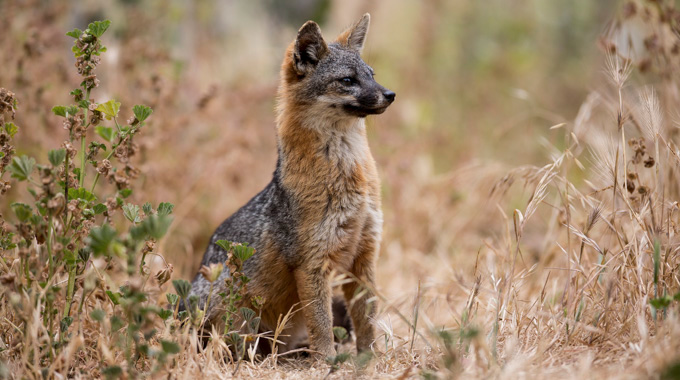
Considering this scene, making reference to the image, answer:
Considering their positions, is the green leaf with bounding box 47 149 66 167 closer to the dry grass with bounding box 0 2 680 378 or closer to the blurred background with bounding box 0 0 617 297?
the dry grass with bounding box 0 2 680 378

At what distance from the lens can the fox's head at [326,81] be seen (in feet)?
13.6

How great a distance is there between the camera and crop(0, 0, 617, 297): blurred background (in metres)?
6.08

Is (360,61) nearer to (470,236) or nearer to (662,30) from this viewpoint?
(662,30)

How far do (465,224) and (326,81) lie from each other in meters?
3.71

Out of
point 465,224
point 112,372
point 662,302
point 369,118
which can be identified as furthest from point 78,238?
point 465,224

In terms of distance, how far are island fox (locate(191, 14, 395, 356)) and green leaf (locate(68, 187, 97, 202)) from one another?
133 centimetres

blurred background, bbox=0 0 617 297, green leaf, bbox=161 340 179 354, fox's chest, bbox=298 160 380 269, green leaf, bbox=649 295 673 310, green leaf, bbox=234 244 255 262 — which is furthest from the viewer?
blurred background, bbox=0 0 617 297

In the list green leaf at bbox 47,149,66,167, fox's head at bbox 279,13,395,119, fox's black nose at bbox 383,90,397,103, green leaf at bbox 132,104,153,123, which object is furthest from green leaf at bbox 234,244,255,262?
fox's black nose at bbox 383,90,397,103

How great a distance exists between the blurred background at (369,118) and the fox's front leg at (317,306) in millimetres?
1319

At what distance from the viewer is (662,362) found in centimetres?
257

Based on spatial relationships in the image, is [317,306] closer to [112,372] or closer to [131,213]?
[131,213]

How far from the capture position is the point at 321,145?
13.7ft

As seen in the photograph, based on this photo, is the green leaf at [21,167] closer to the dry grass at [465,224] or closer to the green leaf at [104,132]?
the green leaf at [104,132]

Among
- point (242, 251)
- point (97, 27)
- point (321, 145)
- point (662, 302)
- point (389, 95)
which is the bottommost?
point (662, 302)
